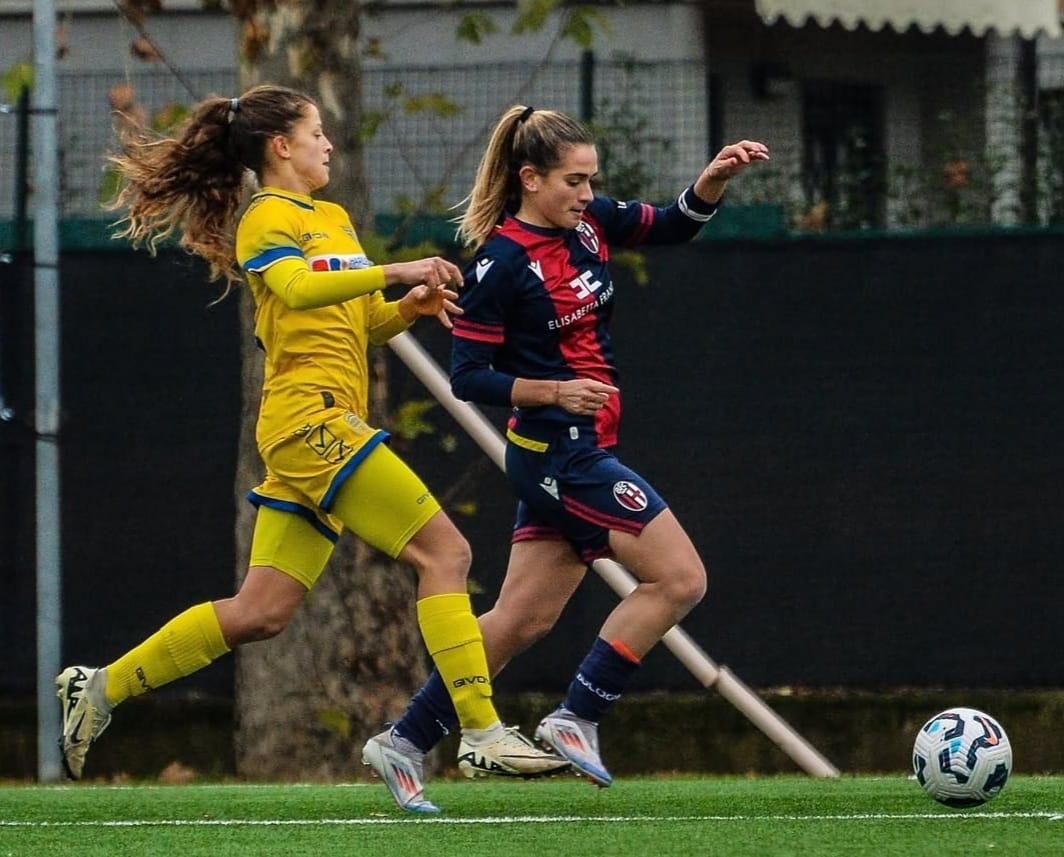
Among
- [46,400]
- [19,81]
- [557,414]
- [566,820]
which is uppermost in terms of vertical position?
[19,81]

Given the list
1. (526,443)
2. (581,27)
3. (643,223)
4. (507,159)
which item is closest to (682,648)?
(581,27)

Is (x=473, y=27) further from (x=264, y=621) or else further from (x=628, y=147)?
(x=264, y=621)

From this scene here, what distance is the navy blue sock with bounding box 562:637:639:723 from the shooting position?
598 cm

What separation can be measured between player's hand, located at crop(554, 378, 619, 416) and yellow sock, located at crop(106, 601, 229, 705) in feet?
3.80

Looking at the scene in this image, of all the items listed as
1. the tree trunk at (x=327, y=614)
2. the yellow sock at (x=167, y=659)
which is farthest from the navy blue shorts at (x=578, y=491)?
the tree trunk at (x=327, y=614)

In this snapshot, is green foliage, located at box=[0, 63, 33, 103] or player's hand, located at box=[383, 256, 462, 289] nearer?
player's hand, located at box=[383, 256, 462, 289]

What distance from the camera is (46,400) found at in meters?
9.20

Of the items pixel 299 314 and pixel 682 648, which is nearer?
pixel 299 314

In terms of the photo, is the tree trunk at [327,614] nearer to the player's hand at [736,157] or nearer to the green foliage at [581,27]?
the green foliage at [581,27]

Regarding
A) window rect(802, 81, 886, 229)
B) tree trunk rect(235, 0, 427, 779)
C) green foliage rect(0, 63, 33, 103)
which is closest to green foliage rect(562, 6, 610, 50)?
tree trunk rect(235, 0, 427, 779)

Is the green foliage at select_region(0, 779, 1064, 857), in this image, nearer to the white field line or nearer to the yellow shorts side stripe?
the white field line

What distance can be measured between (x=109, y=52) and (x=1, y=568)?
6.07 m

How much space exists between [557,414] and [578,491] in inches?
8.9

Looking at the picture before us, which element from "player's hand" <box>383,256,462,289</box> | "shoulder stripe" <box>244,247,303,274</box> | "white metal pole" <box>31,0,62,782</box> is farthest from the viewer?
"white metal pole" <box>31,0,62,782</box>
